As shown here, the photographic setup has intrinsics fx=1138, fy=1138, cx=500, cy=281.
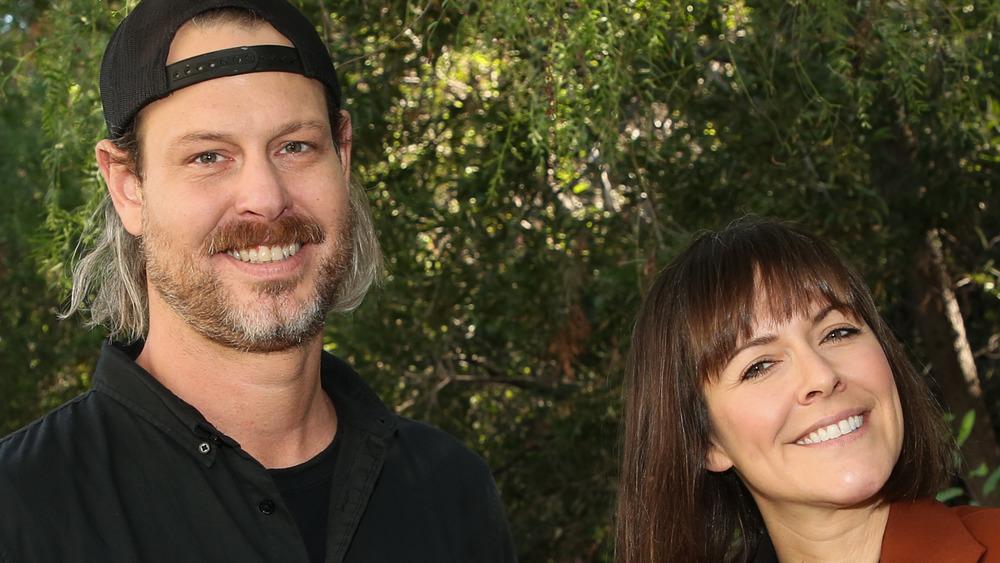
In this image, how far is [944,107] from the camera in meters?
3.75

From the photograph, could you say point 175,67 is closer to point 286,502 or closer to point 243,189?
point 243,189

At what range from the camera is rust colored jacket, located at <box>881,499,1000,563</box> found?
217 centimetres

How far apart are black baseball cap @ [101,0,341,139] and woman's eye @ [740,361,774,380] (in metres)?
1.09

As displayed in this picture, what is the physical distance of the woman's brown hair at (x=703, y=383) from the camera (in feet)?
7.72

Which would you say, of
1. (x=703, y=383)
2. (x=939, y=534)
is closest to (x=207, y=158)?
(x=703, y=383)

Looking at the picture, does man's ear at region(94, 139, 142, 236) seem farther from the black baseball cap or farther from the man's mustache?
the man's mustache

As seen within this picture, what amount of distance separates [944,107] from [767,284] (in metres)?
1.76

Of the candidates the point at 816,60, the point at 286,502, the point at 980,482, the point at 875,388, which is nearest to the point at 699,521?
the point at 875,388

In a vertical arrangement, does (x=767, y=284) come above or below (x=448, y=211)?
above

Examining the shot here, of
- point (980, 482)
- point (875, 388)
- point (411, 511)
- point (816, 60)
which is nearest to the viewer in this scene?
point (875, 388)

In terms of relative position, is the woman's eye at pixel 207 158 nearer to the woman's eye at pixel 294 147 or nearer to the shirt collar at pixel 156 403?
the woman's eye at pixel 294 147

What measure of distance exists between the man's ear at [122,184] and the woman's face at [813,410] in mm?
1280

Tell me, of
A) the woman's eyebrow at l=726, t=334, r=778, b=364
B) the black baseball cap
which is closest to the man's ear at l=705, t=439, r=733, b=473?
the woman's eyebrow at l=726, t=334, r=778, b=364

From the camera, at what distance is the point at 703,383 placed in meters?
2.42
